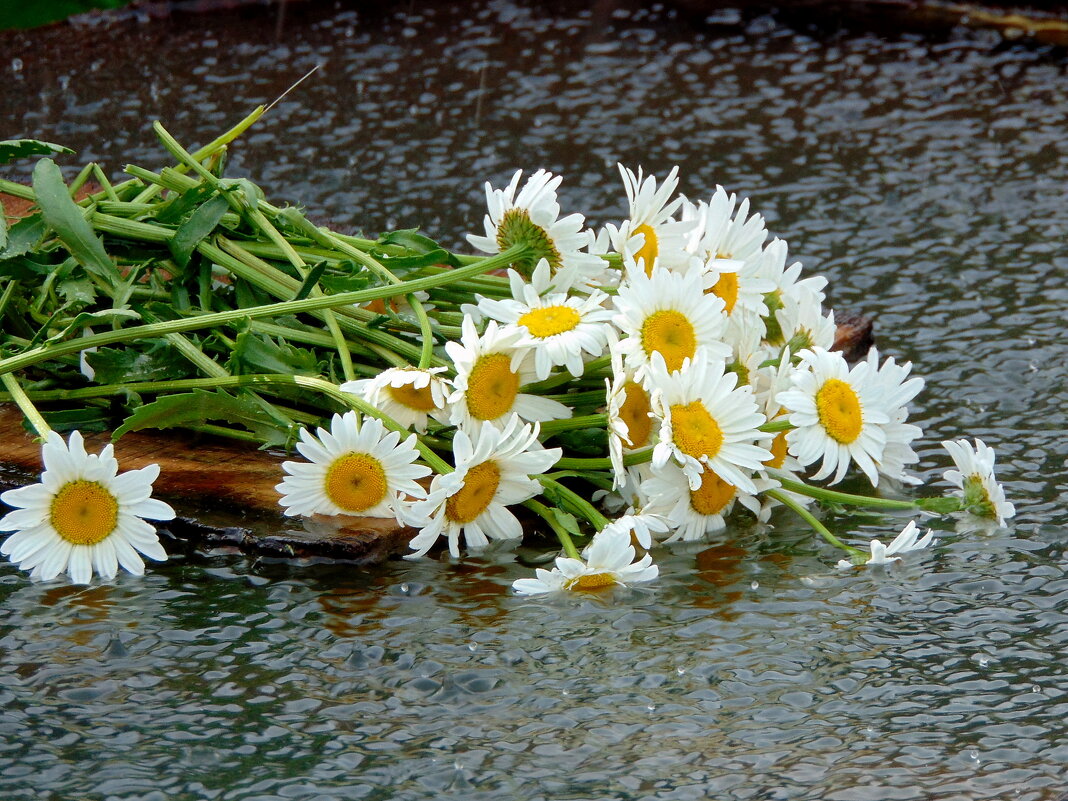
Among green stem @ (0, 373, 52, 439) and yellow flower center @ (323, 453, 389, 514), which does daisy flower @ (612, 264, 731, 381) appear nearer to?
yellow flower center @ (323, 453, 389, 514)

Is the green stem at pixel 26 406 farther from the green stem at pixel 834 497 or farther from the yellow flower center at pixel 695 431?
the green stem at pixel 834 497

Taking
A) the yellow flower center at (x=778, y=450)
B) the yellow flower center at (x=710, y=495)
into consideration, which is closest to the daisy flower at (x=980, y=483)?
the yellow flower center at (x=778, y=450)

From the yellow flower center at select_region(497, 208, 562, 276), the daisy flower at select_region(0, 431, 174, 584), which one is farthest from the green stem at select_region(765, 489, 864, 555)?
the daisy flower at select_region(0, 431, 174, 584)

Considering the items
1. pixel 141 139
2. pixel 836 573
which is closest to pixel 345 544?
pixel 836 573

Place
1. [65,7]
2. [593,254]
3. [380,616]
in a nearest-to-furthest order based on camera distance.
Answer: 1. [65,7]
2. [380,616]
3. [593,254]

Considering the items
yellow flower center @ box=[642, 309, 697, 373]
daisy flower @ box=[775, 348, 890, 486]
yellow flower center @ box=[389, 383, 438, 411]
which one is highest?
A: yellow flower center @ box=[642, 309, 697, 373]

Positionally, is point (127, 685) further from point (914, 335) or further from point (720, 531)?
point (914, 335)

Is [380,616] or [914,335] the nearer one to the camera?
[380,616]
